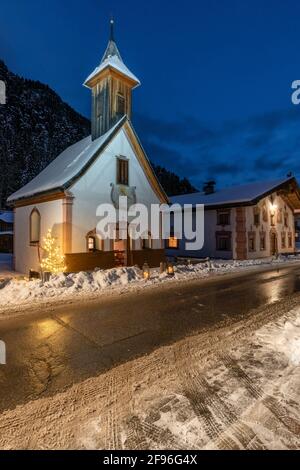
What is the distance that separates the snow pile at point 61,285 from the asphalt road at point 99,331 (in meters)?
1.76

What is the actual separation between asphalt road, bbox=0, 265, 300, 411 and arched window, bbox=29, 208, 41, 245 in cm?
842

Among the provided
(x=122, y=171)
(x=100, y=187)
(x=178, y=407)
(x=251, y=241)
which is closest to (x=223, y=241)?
(x=251, y=241)

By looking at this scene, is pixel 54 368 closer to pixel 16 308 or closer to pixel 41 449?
pixel 41 449

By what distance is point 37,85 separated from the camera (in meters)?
105

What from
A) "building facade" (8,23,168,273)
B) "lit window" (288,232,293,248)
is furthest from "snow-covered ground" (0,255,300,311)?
Result: "lit window" (288,232,293,248)

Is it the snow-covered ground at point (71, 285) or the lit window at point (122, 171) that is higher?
the lit window at point (122, 171)

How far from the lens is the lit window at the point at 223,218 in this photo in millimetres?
25522

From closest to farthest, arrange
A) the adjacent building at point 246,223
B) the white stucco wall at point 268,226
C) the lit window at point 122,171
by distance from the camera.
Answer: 1. the lit window at point 122,171
2. the adjacent building at point 246,223
3. the white stucco wall at point 268,226

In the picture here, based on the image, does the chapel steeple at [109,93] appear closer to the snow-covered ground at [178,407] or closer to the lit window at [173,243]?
the lit window at [173,243]

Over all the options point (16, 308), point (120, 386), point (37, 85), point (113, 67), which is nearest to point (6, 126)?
point (37, 85)

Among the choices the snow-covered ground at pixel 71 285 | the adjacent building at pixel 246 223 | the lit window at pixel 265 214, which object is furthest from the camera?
the lit window at pixel 265 214

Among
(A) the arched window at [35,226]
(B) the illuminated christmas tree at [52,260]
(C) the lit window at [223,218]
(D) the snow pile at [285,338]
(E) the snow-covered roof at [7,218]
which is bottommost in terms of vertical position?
(D) the snow pile at [285,338]

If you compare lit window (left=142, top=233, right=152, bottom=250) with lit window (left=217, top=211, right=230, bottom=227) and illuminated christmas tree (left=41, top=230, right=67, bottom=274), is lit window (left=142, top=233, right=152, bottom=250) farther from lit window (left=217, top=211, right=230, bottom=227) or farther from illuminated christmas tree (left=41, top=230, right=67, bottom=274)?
lit window (left=217, top=211, right=230, bottom=227)

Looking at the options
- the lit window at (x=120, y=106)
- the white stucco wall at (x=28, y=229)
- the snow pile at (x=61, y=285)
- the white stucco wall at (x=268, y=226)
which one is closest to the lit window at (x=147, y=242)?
the snow pile at (x=61, y=285)
